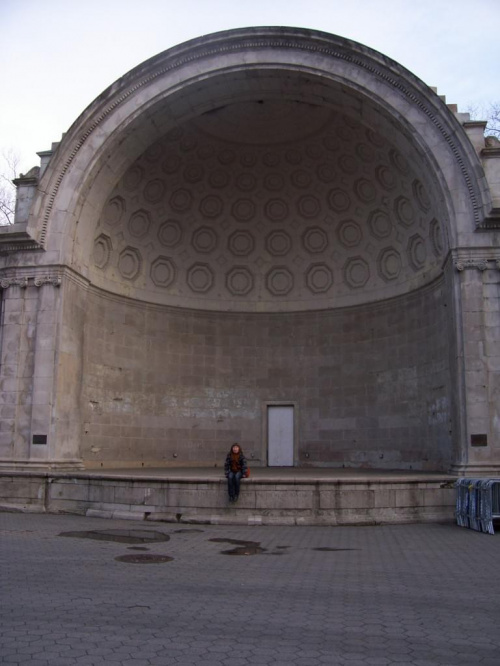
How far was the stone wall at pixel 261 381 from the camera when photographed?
2094 centimetres

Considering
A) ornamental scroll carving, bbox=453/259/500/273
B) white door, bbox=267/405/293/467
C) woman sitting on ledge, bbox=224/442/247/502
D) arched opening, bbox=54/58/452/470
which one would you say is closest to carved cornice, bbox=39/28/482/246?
arched opening, bbox=54/58/452/470

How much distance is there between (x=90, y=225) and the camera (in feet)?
64.3

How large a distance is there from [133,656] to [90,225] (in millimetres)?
15771

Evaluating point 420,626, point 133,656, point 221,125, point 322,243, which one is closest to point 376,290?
point 322,243

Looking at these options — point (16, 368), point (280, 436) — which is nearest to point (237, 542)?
point (16, 368)

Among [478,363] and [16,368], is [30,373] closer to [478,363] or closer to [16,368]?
[16,368]

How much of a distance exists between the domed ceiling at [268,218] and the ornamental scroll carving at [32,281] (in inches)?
110

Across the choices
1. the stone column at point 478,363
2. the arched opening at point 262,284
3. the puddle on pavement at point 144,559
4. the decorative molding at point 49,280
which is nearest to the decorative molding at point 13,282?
the decorative molding at point 49,280

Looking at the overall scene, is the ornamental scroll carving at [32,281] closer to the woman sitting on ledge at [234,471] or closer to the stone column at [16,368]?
the stone column at [16,368]

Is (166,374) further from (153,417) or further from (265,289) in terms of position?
(265,289)

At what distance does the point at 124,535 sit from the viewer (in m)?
12.9

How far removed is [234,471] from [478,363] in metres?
6.59

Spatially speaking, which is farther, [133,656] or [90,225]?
[90,225]

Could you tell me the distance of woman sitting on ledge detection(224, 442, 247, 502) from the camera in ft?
47.7
